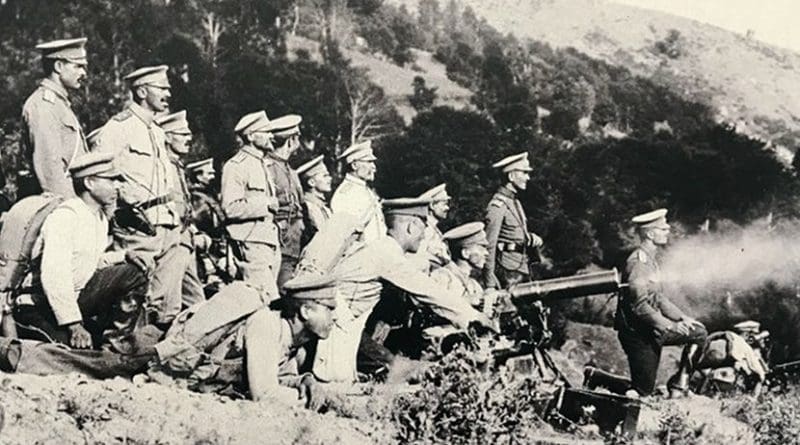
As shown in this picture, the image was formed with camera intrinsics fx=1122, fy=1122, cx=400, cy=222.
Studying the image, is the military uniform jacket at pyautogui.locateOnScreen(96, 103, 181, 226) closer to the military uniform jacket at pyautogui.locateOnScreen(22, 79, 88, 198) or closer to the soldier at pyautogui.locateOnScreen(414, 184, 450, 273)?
the military uniform jacket at pyautogui.locateOnScreen(22, 79, 88, 198)

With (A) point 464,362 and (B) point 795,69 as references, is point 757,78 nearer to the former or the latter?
(B) point 795,69

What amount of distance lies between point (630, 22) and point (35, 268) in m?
17.4

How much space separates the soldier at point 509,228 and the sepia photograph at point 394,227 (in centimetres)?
3

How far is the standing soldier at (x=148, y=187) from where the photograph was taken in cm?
793

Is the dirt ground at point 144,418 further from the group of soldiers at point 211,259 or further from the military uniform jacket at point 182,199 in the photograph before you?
the military uniform jacket at point 182,199

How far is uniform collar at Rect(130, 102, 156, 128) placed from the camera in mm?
8484

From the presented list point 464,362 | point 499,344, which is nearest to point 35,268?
point 464,362

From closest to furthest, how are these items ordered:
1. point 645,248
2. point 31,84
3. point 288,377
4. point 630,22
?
1. point 288,377
2. point 645,248
3. point 31,84
4. point 630,22

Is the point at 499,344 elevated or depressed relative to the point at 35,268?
depressed

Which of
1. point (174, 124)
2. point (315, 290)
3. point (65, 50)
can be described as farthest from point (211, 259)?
point (315, 290)

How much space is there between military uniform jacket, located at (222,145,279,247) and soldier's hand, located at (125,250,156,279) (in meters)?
1.29

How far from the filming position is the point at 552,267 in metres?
17.4

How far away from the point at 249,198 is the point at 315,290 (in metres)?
2.26

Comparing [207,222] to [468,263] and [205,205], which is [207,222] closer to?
[205,205]
